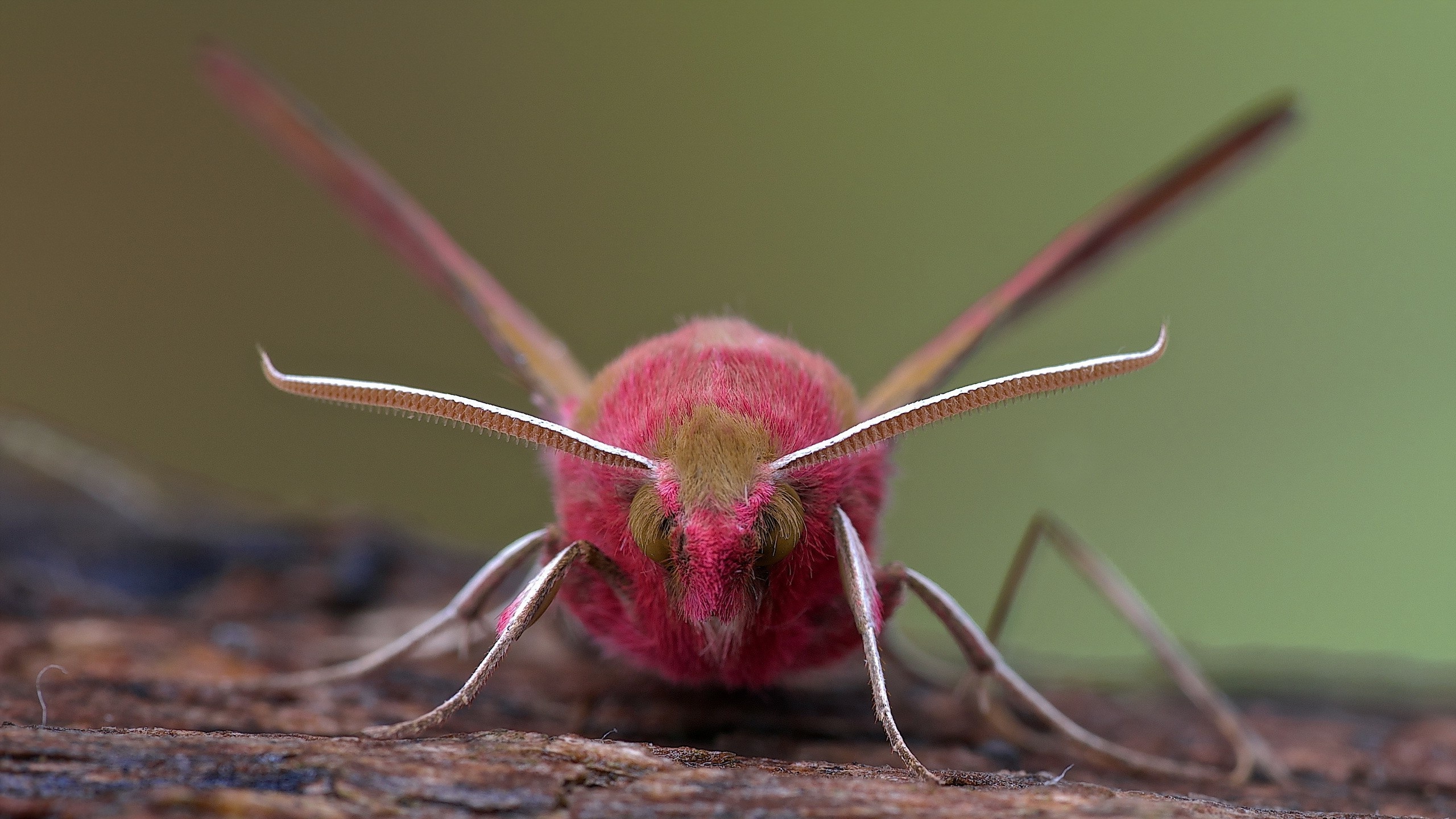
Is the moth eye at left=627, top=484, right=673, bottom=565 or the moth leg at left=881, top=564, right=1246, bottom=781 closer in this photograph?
the moth eye at left=627, top=484, right=673, bottom=565

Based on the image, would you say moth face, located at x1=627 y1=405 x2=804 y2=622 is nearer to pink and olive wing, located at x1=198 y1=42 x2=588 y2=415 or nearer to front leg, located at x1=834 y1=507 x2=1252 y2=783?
front leg, located at x1=834 y1=507 x2=1252 y2=783

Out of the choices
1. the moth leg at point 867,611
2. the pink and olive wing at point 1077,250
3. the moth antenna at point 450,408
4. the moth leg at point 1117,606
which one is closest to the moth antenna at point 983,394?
the moth leg at point 867,611

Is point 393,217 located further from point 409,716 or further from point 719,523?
point 719,523

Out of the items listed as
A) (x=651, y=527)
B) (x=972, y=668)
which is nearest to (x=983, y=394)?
(x=651, y=527)

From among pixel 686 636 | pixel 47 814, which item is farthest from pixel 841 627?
pixel 47 814

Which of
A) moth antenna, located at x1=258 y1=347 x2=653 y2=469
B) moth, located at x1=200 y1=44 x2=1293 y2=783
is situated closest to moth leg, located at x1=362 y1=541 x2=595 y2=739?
moth, located at x1=200 y1=44 x2=1293 y2=783

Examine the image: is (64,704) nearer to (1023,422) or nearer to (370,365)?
(370,365)
